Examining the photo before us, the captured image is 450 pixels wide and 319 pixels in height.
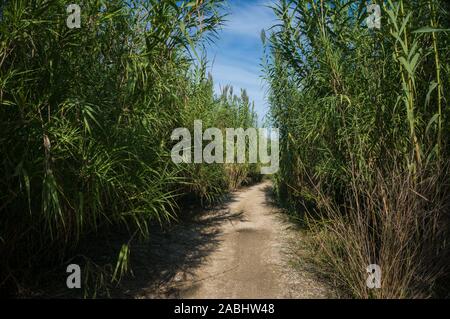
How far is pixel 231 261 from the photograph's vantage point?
395 cm

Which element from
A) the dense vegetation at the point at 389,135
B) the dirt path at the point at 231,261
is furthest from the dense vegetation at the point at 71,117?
the dense vegetation at the point at 389,135

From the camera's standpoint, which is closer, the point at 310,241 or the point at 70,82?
the point at 70,82

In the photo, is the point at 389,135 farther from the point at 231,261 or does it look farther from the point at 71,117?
the point at 71,117

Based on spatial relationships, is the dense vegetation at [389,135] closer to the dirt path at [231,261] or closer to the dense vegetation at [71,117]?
the dirt path at [231,261]

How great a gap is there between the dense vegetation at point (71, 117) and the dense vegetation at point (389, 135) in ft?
4.94

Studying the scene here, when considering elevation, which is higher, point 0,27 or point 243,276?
point 0,27

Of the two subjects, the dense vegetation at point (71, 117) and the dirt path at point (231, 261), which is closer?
the dense vegetation at point (71, 117)

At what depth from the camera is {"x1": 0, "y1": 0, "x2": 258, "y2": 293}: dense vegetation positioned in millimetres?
2461

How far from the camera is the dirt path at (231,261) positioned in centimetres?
319

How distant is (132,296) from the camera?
3076 millimetres

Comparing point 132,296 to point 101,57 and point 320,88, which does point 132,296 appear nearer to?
point 101,57

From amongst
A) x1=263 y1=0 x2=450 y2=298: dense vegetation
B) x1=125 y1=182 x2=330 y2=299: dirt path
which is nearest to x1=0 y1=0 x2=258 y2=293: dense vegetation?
x1=125 y1=182 x2=330 y2=299: dirt path
